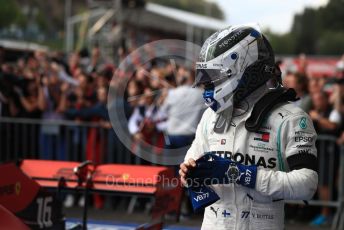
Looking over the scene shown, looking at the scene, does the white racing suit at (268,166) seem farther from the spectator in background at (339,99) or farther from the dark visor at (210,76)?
the spectator in background at (339,99)

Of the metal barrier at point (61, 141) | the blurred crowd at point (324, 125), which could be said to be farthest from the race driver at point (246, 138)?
the metal barrier at point (61, 141)

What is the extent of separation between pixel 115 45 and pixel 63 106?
3.42m

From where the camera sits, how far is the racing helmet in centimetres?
312

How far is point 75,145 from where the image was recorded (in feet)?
30.9

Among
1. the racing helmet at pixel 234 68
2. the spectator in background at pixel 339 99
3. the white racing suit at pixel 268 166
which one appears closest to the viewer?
the white racing suit at pixel 268 166

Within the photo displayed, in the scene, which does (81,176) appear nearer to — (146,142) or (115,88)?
(115,88)

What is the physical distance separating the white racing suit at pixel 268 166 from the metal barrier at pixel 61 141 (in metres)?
5.95

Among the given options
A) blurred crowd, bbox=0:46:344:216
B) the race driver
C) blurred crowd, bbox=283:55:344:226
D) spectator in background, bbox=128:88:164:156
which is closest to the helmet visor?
the race driver

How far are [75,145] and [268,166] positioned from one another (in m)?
6.66

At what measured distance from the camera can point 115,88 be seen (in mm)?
7816

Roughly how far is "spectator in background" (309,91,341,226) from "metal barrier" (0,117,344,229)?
0.05 feet

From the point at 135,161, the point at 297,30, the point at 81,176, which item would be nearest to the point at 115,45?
the point at 135,161

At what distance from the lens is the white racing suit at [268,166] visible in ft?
9.66

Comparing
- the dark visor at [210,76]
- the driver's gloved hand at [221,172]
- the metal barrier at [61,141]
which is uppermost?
the dark visor at [210,76]
